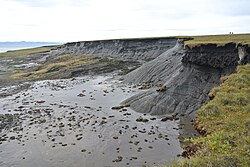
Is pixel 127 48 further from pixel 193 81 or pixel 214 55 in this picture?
pixel 214 55

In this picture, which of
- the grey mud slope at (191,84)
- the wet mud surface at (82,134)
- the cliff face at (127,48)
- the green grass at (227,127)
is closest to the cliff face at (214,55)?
the grey mud slope at (191,84)

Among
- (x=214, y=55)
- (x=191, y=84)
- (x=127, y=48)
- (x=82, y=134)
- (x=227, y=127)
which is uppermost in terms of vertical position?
(x=127, y=48)

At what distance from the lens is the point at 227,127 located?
17219mm

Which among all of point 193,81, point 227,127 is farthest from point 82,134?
point 193,81

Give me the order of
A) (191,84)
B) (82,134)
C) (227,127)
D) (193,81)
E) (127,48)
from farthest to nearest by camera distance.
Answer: (127,48)
(193,81)
(191,84)
(82,134)
(227,127)

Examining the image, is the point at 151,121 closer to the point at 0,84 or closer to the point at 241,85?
the point at 241,85

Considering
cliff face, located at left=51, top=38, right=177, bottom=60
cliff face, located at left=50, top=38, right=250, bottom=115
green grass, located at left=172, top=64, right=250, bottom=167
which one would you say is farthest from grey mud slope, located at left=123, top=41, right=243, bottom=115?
cliff face, located at left=51, top=38, right=177, bottom=60

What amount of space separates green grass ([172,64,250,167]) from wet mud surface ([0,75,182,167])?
159 inches

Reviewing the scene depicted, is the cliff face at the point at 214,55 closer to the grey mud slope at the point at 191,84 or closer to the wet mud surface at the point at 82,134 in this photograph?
the grey mud slope at the point at 191,84

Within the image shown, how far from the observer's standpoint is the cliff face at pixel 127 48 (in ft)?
275

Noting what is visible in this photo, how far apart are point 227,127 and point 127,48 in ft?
254

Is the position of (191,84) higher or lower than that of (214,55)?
lower

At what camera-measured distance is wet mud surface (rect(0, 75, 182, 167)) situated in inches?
837

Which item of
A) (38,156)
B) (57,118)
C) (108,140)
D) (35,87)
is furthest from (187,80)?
(35,87)
